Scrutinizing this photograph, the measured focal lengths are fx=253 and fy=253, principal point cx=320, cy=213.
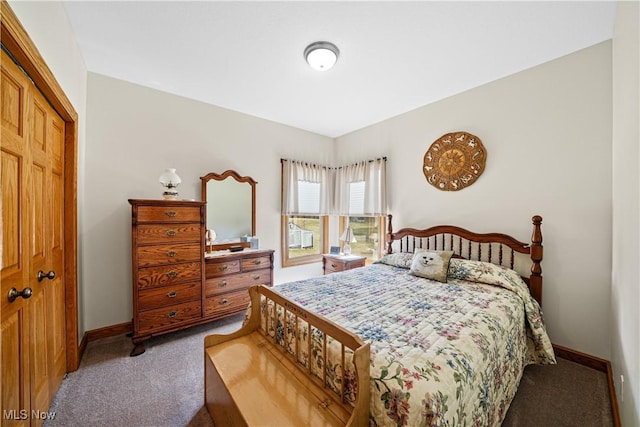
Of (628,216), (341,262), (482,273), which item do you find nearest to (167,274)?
(341,262)

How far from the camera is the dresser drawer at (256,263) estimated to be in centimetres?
304

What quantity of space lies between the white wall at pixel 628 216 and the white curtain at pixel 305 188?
3291 mm

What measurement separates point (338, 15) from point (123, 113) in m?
2.43

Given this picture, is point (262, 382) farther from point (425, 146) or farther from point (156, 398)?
point (425, 146)

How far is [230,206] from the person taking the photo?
3371mm

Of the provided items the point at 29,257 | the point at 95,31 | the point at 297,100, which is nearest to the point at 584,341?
the point at 297,100

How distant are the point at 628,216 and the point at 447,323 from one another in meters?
1.13

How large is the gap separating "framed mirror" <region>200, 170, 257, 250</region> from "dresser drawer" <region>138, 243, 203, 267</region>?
0.54 meters

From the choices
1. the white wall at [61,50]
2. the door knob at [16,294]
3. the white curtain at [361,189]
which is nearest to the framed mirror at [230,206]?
the white wall at [61,50]

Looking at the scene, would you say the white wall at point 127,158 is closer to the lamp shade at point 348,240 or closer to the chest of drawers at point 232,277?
the chest of drawers at point 232,277

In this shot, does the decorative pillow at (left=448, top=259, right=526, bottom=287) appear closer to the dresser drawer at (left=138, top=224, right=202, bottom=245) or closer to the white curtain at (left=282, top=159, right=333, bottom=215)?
the white curtain at (left=282, top=159, right=333, bottom=215)

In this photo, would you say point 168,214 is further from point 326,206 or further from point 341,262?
point 326,206

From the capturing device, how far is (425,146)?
10.7ft

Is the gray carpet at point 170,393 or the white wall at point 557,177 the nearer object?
the gray carpet at point 170,393
